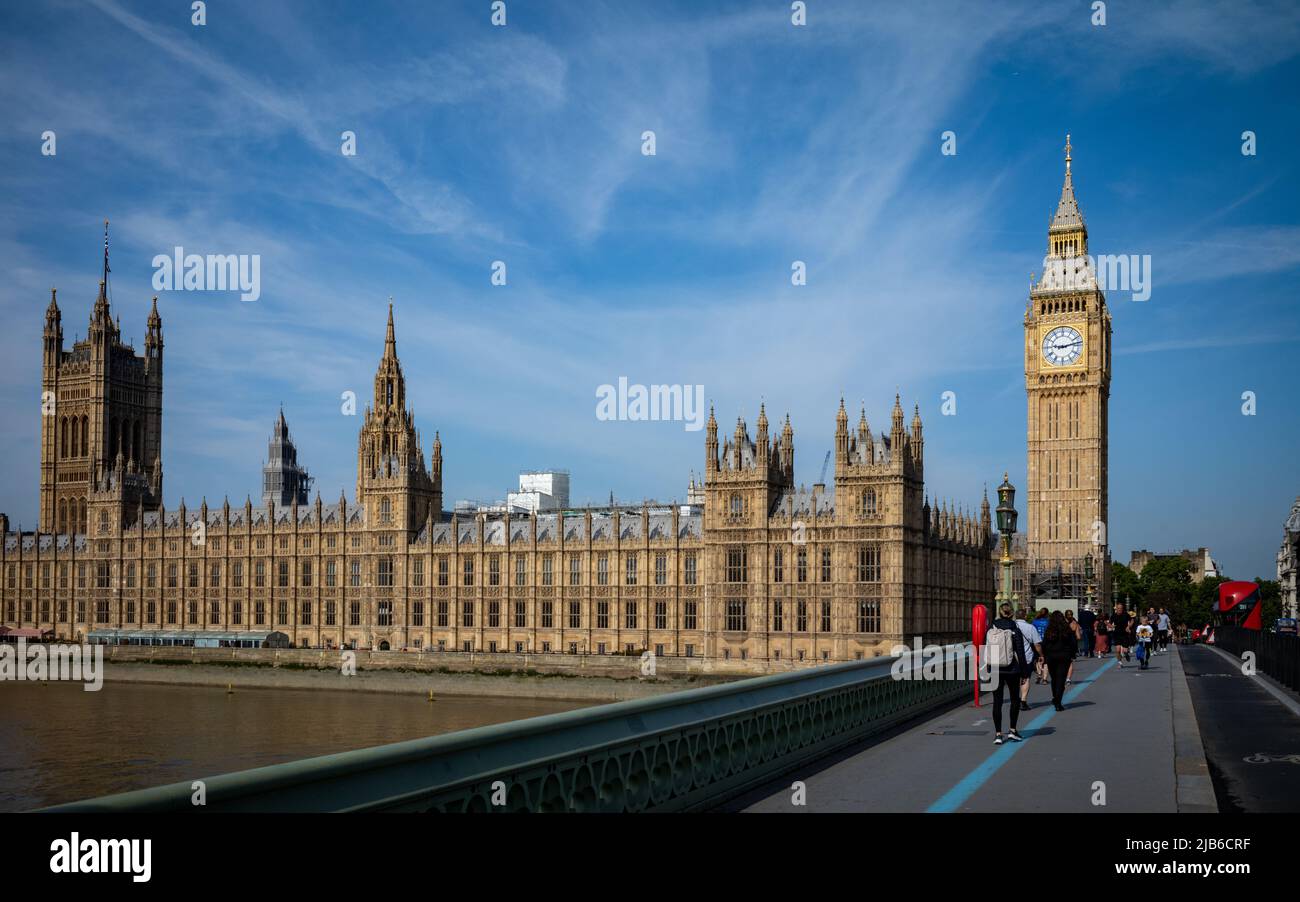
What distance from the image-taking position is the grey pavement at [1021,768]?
12.9 meters

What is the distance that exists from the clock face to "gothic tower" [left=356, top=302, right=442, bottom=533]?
215 feet

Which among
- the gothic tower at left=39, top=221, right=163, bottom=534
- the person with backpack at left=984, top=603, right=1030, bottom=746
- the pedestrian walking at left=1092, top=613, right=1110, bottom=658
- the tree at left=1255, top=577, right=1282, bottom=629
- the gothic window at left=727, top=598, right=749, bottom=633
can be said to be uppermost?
the gothic tower at left=39, top=221, right=163, bottom=534

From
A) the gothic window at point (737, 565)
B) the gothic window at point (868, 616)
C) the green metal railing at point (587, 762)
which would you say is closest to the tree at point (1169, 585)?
the gothic window at point (868, 616)

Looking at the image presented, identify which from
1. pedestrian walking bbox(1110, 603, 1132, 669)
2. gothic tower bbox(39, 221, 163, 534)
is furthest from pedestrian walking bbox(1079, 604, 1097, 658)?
gothic tower bbox(39, 221, 163, 534)

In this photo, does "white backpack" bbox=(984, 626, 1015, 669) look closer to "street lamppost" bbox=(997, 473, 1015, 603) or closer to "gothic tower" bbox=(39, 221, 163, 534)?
"street lamppost" bbox=(997, 473, 1015, 603)

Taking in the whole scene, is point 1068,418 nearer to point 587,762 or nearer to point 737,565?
point 737,565

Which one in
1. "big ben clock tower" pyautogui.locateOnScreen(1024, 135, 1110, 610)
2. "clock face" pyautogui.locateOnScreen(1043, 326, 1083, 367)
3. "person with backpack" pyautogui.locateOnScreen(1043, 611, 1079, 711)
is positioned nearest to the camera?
"person with backpack" pyautogui.locateOnScreen(1043, 611, 1079, 711)

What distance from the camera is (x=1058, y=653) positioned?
23219mm

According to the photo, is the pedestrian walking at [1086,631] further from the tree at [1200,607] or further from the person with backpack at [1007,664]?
the tree at [1200,607]

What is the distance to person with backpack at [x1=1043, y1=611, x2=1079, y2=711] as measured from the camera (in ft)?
75.3

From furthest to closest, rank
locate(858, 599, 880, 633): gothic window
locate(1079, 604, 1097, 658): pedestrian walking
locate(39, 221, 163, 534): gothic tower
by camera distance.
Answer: locate(39, 221, 163, 534): gothic tower
locate(858, 599, 880, 633): gothic window
locate(1079, 604, 1097, 658): pedestrian walking

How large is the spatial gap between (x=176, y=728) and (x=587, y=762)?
60492 mm

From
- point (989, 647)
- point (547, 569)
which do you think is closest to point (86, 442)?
point (547, 569)
